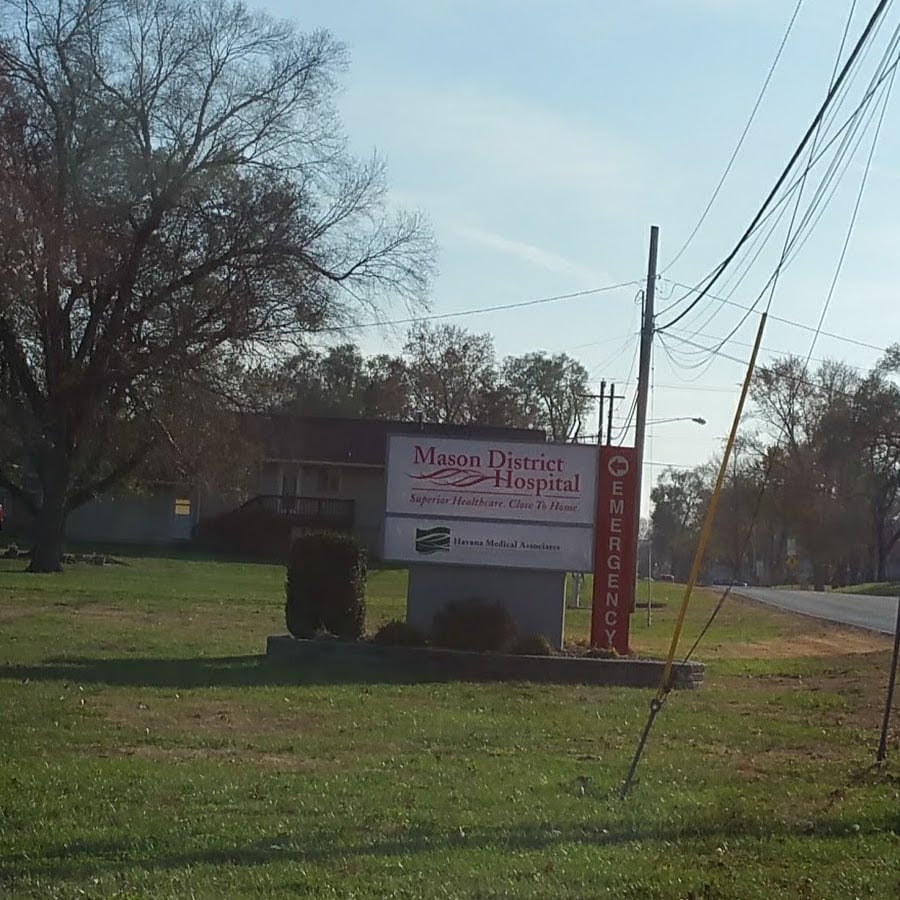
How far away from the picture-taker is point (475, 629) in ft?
65.1

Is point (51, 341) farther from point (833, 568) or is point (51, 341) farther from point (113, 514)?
point (833, 568)

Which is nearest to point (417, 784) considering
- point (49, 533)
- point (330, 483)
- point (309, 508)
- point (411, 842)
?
point (411, 842)

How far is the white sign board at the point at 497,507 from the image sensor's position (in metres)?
20.8

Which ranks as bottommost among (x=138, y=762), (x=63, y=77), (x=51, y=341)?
(x=138, y=762)

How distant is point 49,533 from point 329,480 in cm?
2509

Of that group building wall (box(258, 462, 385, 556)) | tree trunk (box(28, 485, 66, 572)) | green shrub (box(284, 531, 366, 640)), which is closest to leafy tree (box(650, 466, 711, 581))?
building wall (box(258, 462, 385, 556))

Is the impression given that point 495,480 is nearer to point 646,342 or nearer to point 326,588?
point 326,588

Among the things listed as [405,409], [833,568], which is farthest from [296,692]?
[833,568]

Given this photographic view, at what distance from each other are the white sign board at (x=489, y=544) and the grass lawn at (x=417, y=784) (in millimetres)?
2651

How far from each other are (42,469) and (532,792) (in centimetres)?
3484

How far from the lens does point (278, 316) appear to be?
130 feet

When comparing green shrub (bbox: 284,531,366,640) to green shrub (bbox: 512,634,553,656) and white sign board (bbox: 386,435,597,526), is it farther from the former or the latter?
green shrub (bbox: 512,634,553,656)

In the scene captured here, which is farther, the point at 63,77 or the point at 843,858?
the point at 63,77

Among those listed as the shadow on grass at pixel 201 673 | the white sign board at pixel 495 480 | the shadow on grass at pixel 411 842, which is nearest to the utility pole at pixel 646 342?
the white sign board at pixel 495 480
